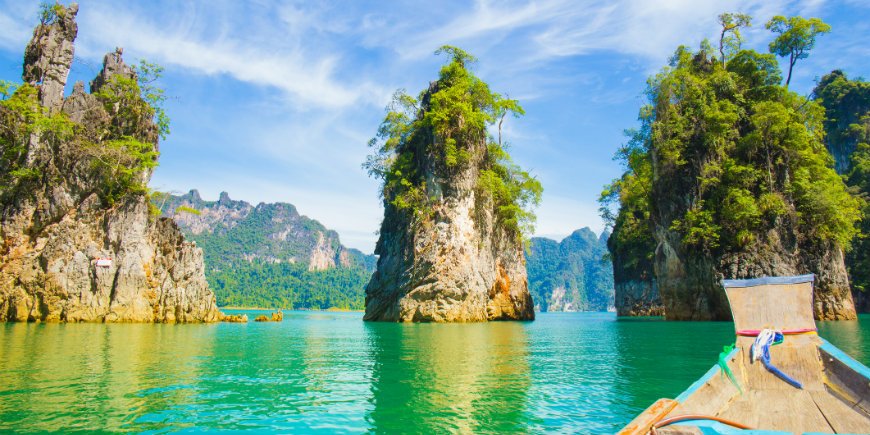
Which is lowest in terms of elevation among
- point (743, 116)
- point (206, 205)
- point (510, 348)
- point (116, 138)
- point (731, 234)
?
point (510, 348)

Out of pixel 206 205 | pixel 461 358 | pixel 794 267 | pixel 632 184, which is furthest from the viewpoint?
pixel 206 205

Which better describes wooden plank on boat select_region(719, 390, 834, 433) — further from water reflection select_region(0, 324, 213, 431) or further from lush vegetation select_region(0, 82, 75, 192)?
A: lush vegetation select_region(0, 82, 75, 192)

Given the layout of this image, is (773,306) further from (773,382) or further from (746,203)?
(746,203)

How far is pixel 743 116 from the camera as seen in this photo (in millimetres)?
29578

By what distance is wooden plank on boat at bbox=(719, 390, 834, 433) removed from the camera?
457 centimetres

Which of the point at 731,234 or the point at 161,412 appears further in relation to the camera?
the point at 731,234

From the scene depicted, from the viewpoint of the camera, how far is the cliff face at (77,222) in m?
23.3

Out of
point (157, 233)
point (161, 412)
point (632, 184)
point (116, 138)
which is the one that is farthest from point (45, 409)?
point (632, 184)

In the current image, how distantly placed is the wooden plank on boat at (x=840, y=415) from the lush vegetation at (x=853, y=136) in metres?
45.5

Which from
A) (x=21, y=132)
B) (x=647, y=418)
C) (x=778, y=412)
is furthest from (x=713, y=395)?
(x=21, y=132)

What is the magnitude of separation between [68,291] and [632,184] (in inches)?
1747

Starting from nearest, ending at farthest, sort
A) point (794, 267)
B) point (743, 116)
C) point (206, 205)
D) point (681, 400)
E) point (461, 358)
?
point (681, 400)
point (461, 358)
point (794, 267)
point (743, 116)
point (206, 205)

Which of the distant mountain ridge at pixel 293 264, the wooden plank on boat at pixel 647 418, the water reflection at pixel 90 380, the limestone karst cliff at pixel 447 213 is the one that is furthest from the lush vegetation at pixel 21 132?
the distant mountain ridge at pixel 293 264

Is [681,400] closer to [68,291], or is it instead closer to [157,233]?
[68,291]
